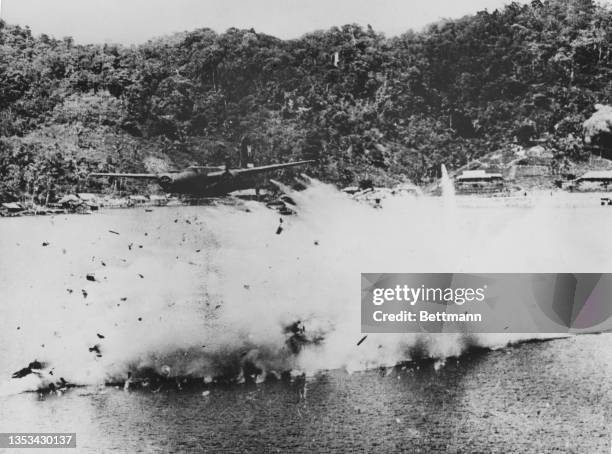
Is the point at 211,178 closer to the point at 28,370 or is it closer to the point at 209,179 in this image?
the point at 209,179

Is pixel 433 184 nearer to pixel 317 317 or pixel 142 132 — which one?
pixel 317 317

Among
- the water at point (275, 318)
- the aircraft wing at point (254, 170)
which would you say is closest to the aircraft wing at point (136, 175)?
the water at point (275, 318)

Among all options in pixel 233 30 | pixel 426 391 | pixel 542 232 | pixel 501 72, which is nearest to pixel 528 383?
pixel 426 391

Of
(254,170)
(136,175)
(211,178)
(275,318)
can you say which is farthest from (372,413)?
(136,175)

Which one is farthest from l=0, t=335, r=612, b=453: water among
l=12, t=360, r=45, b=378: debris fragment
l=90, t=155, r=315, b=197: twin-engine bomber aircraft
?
l=90, t=155, r=315, b=197: twin-engine bomber aircraft

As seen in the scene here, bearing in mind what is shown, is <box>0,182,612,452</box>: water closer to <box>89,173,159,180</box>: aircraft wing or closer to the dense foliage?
<box>89,173,159,180</box>: aircraft wing

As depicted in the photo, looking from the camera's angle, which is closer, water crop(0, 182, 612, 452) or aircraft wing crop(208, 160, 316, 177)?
water crop(0, 182, 612, 452)
